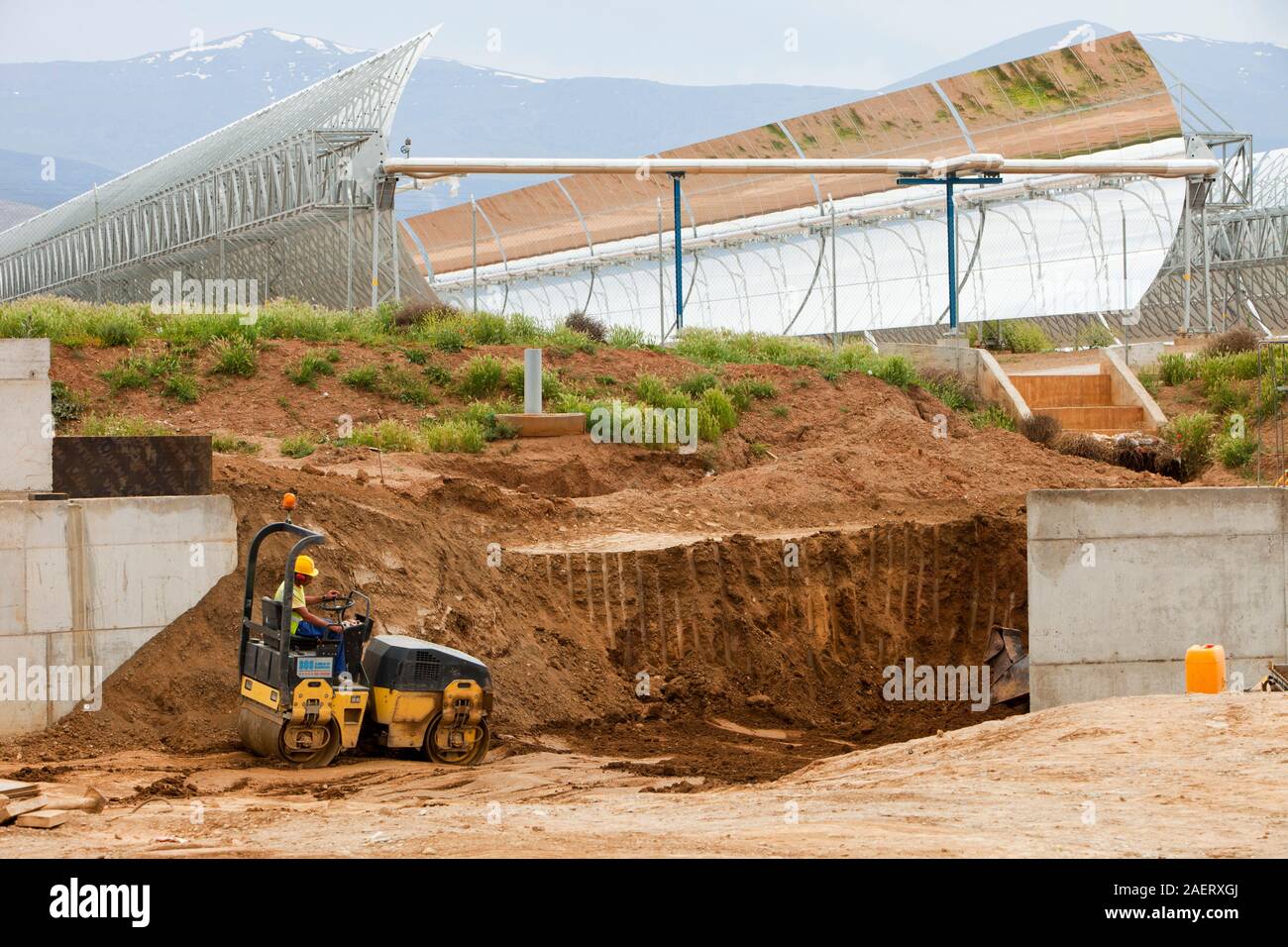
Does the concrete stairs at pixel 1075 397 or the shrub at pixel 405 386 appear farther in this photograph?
the concrete stairs at pixel 1075 397

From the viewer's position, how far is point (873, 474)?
22188 millimetres

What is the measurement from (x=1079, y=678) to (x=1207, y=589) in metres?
1.57

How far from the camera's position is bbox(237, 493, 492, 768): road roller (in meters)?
11.4

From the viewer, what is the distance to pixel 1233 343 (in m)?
30.3

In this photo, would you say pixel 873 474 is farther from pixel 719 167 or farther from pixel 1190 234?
pixel 1190 234

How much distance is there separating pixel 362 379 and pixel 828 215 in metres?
21.1

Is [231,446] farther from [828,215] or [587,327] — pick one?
[828,215]

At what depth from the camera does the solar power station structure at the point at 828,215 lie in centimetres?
3306

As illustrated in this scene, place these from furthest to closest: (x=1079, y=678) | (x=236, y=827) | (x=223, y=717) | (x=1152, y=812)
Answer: (x=1079, y=678) → (x=223, y=717) → (x=236, y=827) → (x=1152, y=812)

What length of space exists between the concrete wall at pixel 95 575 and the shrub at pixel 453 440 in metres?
7.76

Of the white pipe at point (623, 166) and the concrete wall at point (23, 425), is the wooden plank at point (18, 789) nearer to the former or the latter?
the concrete wall at point (23, 425)

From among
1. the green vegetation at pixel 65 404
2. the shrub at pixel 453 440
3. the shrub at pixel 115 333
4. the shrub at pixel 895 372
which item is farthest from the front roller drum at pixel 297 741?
the shrub at pixel 895 372

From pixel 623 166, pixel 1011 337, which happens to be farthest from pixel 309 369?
pixel 1011 337
